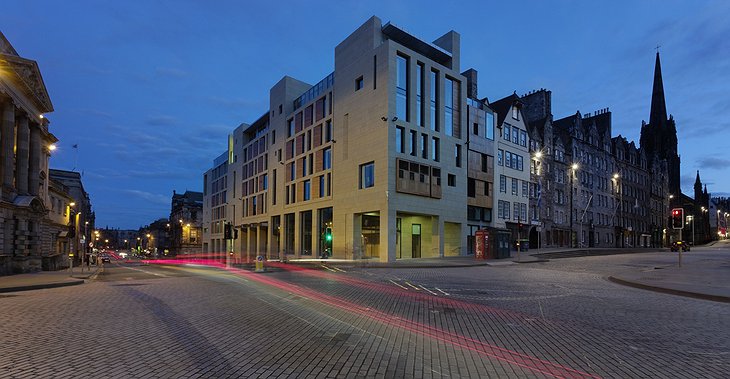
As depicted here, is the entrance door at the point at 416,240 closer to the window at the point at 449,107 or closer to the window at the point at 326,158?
the window at the point at 449,107

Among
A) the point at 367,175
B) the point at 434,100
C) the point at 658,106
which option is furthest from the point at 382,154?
the point at 658,106

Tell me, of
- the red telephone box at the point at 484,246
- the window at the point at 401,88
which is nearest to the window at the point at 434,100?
the window at the point at 401,88

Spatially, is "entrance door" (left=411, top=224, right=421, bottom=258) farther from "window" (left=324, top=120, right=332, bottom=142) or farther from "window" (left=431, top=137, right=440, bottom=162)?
"window" (left=324, top=120, right=332, bottom=142)

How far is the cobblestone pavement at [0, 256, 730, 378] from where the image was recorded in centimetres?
614

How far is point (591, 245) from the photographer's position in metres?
69.9

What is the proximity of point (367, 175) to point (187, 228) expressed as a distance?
9177 centimetres

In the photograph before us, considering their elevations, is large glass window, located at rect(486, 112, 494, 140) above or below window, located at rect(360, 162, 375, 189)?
above

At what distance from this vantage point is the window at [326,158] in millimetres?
51378

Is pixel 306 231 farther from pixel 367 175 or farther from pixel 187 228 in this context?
pixel 187 228

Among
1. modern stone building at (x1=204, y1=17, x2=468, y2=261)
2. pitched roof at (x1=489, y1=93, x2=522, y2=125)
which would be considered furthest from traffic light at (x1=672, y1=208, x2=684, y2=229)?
pitched roof at (x1=489, y1=93, x2=522, y2=125)

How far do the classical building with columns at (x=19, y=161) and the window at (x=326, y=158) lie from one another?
2657cm

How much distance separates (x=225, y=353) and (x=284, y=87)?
200ft

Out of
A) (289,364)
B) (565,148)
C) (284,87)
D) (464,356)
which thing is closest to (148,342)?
(289,364)

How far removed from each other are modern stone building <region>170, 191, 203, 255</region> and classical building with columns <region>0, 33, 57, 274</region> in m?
86.7
